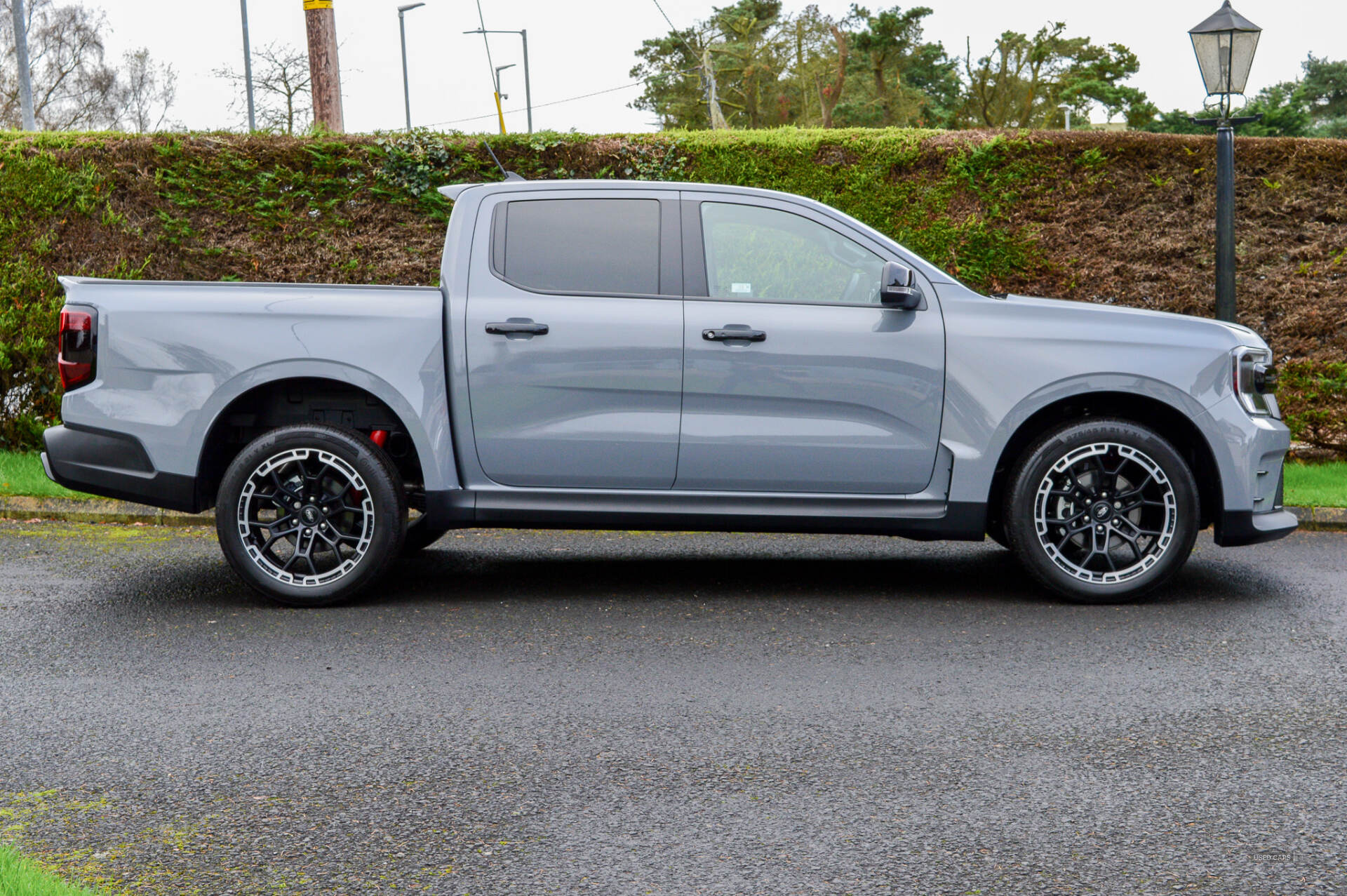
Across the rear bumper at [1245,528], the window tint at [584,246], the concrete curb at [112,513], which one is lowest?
the concrete curb at [112,513]

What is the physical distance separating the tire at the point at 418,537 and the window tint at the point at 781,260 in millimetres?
1939

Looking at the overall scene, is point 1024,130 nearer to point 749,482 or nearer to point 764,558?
point 764,558

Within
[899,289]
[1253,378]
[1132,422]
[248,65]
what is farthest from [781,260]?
[248,65]

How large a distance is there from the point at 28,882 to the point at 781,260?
13.9ft

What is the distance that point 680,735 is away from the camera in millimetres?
4191

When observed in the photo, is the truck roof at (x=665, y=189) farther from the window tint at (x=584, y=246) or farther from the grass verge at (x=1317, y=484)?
the grass verge at (x=1317, y=484)

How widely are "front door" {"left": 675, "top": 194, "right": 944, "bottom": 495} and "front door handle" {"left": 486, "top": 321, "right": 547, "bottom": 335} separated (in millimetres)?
689

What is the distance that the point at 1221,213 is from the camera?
1004cm

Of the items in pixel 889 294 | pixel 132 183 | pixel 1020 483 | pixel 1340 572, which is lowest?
pixel 1340 572

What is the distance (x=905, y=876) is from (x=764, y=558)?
14.2 ft

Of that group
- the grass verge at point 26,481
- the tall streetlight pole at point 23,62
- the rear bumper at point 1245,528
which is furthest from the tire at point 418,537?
the tall streetlight pole at point 23,62

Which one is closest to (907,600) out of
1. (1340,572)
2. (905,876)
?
(1340,572)

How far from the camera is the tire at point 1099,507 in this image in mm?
5973

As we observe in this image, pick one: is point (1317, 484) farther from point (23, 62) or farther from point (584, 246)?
point (23, 62)
